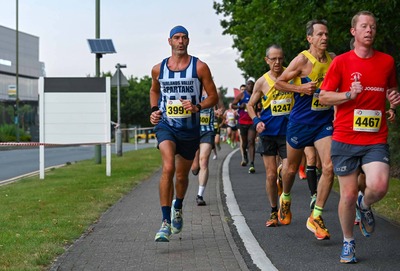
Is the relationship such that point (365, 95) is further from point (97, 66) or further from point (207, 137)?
point (97, 66)

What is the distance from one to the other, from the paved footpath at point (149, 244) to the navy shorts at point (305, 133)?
3.95ft

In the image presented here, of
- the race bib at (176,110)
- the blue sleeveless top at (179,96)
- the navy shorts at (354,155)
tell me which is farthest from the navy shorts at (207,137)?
the navy shorts at (354,155)

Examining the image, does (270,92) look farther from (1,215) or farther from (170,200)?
(1,215)

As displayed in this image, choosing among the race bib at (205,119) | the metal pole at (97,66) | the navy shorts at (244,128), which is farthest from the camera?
the metal pole at (97,66)

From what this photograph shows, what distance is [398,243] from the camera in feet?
26.7

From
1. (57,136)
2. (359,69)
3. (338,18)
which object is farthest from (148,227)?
(338,18)

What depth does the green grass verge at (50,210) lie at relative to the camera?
777 centimetres

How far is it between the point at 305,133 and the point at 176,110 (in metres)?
1.41

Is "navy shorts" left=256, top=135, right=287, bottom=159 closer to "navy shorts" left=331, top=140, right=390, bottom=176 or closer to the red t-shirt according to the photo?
"navy shorts" left=331, top=140, right=390, bottom=176

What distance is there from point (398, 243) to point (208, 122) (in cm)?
514

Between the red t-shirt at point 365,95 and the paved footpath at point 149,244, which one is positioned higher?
the red t-shirt at point 365,95

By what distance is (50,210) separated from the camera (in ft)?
37.4

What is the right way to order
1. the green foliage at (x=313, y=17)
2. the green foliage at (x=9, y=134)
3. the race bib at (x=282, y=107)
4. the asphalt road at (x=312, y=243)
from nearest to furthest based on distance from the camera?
the asphalt road at (x=312, y=243) < the race bib at (x=282, y=107) < the green foliage at (x=313, y=17) < the green foliage at (x=9, y=134)

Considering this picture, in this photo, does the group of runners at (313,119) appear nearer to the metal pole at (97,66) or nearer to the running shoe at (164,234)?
the running shoe at (164,234)
